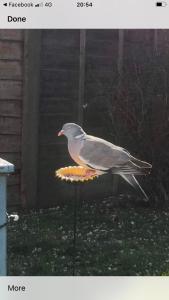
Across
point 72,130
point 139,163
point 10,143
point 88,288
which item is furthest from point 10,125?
→ point 88,288

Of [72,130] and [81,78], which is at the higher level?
[81,78]

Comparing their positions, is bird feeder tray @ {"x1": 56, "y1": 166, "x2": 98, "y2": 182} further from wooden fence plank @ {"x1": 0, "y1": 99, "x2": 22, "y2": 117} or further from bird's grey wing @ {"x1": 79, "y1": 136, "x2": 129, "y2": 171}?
wooden fence plank @ {"x1": 0, "y1": 99, "x2": 22, "y2": 117}

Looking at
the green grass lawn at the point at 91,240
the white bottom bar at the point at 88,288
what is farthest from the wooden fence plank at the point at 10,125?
the white bottom bar at the point at 88,288

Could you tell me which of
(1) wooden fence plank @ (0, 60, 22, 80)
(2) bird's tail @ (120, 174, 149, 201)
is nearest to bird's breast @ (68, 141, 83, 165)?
(2) bird's tail @ (120, 174, 149, 201)

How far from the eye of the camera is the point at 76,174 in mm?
1646

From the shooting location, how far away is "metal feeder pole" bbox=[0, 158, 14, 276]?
4.99ft

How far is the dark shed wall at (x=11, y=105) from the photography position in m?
1.69

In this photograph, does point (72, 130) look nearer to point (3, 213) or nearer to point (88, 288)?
point (3, 213)

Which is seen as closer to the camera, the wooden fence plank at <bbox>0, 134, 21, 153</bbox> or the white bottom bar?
the white bottom bar

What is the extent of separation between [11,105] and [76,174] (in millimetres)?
252

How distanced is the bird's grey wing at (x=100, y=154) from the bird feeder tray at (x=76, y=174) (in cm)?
Result: 2

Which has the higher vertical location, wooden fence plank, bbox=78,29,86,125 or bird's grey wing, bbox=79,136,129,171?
wooden fence plank, bbox=78,29,86,125
